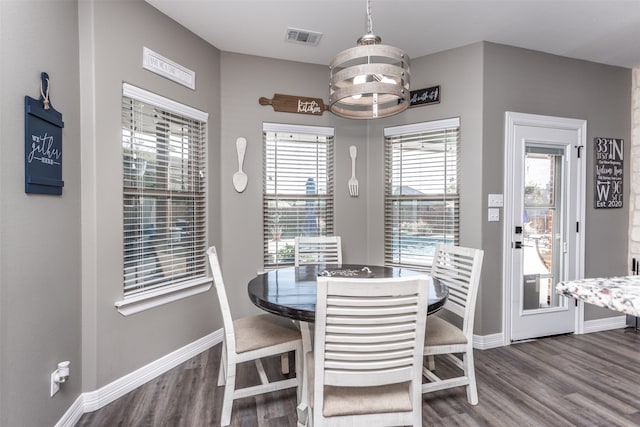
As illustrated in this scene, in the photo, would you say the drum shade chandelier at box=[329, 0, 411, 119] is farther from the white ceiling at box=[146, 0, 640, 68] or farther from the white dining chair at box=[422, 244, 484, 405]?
the white dining chair at box=[422, 244, 484, 405]

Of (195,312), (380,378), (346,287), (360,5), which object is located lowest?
(195,312)

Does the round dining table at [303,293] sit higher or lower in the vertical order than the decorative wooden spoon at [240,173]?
lower

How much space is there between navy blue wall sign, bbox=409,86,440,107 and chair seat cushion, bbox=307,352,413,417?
2648mm

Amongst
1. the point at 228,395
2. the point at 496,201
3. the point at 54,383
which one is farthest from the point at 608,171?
the point at 54,383

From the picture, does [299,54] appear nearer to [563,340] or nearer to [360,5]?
[360,5]

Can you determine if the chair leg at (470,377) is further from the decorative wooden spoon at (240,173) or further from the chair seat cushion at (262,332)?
the decorative wooden spoon at (240,173)

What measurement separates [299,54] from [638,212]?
3.93 m

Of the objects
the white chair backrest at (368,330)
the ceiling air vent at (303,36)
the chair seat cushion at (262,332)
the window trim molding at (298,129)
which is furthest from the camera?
the window trim molding at (298,129)

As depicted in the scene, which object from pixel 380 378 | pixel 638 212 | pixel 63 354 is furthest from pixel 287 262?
pixel 638 212

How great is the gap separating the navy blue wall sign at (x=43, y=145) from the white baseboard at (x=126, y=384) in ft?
4.22

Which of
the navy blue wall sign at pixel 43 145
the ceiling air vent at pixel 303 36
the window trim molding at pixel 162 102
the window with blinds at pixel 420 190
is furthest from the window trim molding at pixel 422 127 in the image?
the navy blue wall sign at pixel 43 145

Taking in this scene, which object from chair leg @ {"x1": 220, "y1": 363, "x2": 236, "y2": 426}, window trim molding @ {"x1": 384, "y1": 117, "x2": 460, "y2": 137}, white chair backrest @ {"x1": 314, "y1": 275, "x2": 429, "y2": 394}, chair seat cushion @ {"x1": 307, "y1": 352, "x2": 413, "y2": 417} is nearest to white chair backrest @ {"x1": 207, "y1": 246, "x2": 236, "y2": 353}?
chair leg @ {"x1": 220, "y1": 363, "x2": 236, "y2": 426}

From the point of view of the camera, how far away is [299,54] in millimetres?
3309

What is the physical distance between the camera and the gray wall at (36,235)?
1.47m
